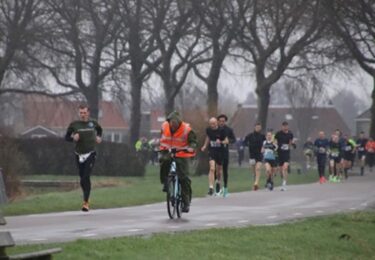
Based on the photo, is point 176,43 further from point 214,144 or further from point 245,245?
point 245,245

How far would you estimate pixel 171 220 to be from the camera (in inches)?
650

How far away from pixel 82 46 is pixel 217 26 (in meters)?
7.39

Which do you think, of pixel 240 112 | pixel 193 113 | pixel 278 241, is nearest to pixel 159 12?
pixel 193 113

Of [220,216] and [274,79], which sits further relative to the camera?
[274,79]

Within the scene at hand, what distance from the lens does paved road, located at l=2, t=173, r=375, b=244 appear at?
1432 centimetres

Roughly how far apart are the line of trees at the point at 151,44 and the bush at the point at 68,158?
4356 millimetres

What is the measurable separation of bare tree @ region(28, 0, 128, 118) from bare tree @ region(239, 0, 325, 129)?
23.2 ft

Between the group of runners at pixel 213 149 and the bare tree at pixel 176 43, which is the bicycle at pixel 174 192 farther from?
the bare tree at pixel 176 43

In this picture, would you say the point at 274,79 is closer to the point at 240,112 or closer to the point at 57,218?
the point at 57,218

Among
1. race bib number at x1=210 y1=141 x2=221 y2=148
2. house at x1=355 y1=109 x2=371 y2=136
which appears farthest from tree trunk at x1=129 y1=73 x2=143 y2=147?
house at x1=355 y1=109 x2=371 y2=136

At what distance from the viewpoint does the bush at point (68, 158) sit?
4150 cm

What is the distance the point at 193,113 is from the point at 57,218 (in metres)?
34.6

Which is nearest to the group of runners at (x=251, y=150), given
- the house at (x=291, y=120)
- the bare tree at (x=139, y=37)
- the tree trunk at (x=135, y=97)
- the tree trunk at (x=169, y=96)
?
the bare tree at (x=139, y=37)

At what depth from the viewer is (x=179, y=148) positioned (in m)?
16.9
